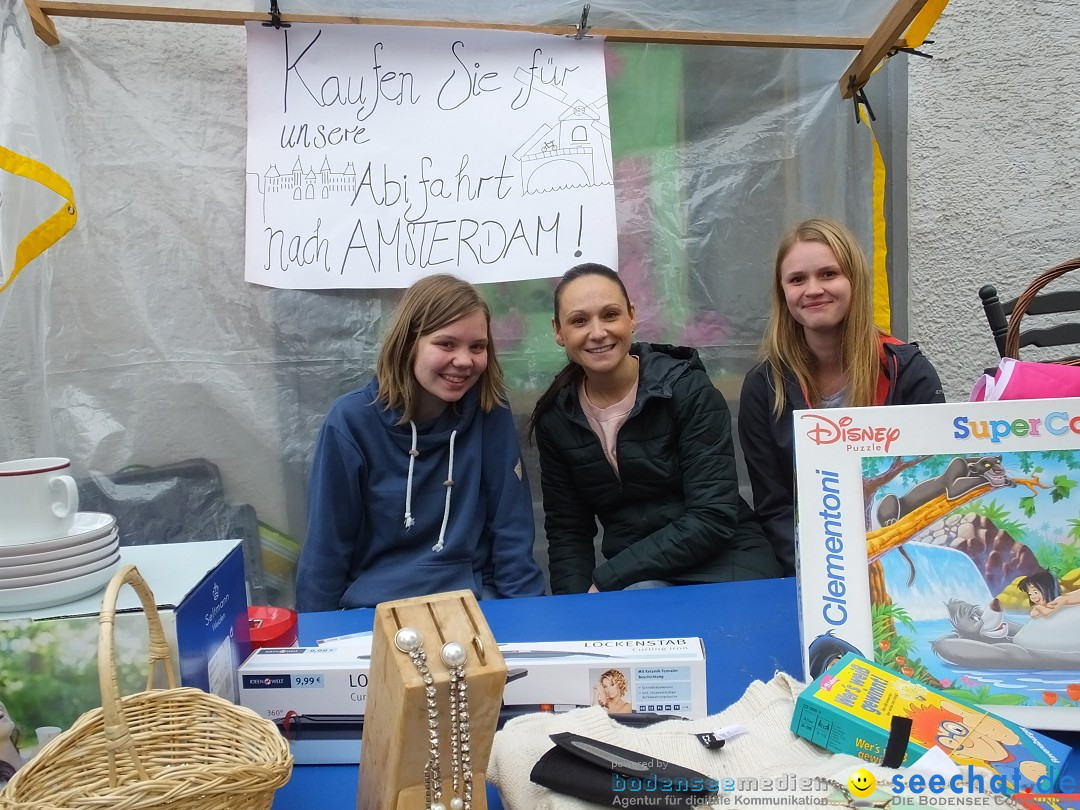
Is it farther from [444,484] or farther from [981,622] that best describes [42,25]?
[981,622]

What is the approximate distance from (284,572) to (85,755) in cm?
112

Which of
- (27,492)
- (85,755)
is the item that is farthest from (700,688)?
(27,492)

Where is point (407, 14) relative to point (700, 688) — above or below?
above

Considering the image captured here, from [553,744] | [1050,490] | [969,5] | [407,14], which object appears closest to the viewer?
[553,744]

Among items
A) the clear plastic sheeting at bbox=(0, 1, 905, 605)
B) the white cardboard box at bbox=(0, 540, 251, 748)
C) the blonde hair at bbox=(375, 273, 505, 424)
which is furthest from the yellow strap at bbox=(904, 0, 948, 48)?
the white cardboard box at bbox=(0, 540, 251, 748)

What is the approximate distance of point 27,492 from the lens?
569 mm

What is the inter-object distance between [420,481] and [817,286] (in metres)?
0.84

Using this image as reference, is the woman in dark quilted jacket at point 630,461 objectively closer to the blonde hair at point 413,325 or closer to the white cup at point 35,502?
the blonde hair at point 413,325

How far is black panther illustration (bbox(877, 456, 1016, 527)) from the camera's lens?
66 centimetres

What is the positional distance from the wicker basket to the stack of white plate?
0.09m

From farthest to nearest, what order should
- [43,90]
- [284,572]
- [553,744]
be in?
[284,572] < [43,90] < [553,744]

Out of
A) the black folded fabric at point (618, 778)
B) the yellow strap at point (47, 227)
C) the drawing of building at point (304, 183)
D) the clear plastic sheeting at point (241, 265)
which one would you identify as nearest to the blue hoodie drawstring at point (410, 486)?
the clear plastic sheeting at point (241, 265)

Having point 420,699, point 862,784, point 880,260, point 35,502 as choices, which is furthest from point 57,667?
point 880,260

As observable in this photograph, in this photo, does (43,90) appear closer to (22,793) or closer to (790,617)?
(22,793)
